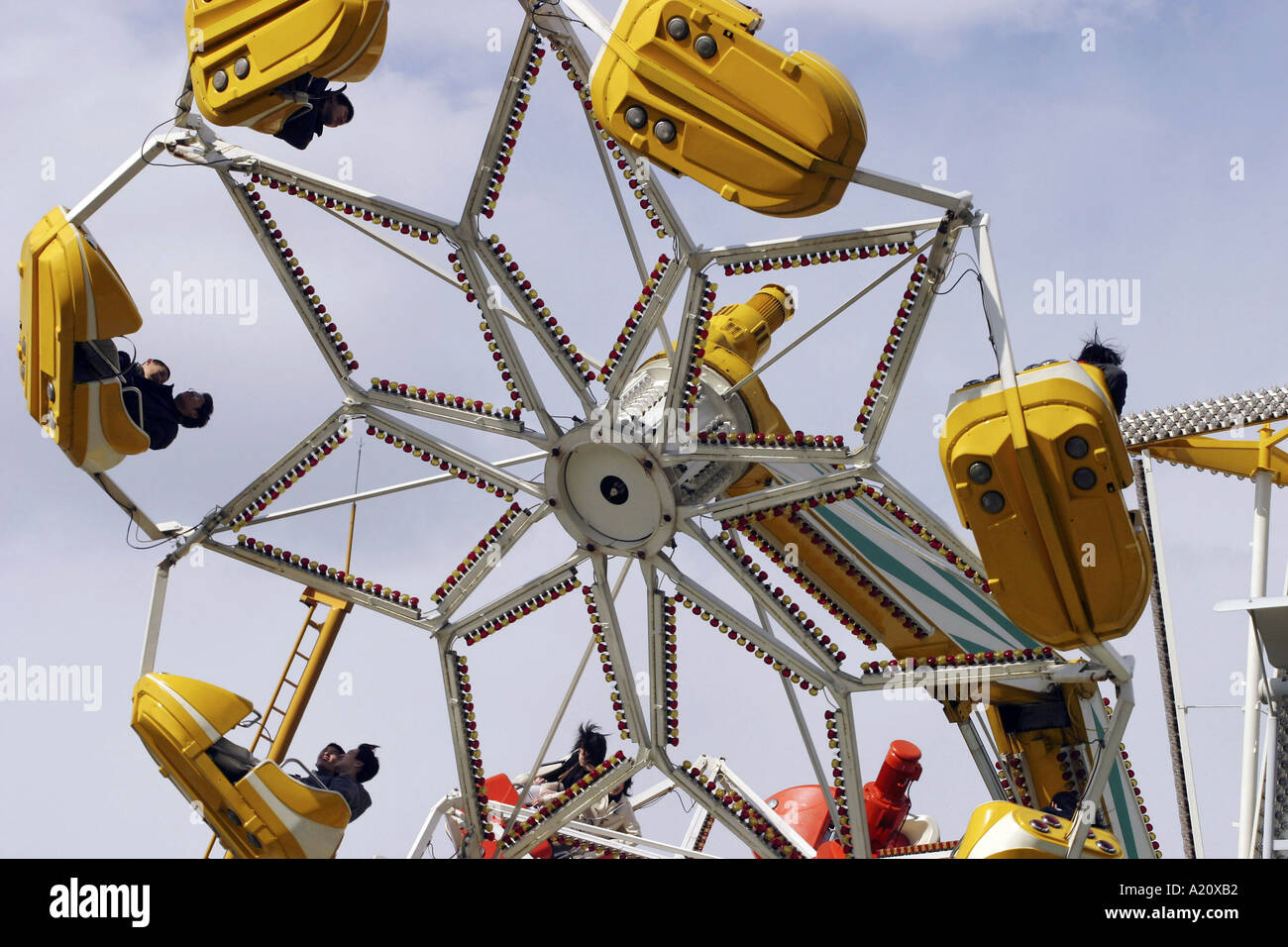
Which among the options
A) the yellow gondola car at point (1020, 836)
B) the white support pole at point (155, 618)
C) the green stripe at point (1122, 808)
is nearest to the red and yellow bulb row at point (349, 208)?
the white support pole at point (155, 618)

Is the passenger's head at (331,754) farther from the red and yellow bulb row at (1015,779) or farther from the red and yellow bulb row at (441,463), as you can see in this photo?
the red and yellow bulb row at (1015,779)

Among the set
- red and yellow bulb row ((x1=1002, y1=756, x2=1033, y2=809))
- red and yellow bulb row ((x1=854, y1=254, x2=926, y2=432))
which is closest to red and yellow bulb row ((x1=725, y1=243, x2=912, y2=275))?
red and yellow bulb row ((x1=854, y1=254, x2=926, y2=432))

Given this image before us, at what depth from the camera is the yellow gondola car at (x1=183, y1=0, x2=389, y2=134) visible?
2483cm

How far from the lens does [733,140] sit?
22844mm

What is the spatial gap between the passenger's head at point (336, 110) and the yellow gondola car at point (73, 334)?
3863mm

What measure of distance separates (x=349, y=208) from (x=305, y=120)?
139 centimetres

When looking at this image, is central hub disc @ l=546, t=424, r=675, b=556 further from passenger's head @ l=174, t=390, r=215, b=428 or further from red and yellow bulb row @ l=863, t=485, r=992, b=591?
passenger's head @ l=174, t=390, r=215, b=428

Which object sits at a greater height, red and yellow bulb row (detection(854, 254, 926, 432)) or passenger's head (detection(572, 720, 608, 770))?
red and yellow bulb row (detection(854, 254, 926, 432))

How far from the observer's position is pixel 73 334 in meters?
27.1

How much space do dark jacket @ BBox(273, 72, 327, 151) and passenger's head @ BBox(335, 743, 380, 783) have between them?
326 inches

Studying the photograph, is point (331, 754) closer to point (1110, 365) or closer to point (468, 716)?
point (468, 716)

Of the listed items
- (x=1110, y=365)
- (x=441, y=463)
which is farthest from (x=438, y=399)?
(x=1110, y=365)

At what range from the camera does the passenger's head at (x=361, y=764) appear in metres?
26.7

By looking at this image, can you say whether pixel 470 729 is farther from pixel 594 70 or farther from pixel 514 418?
pixel 594 70
